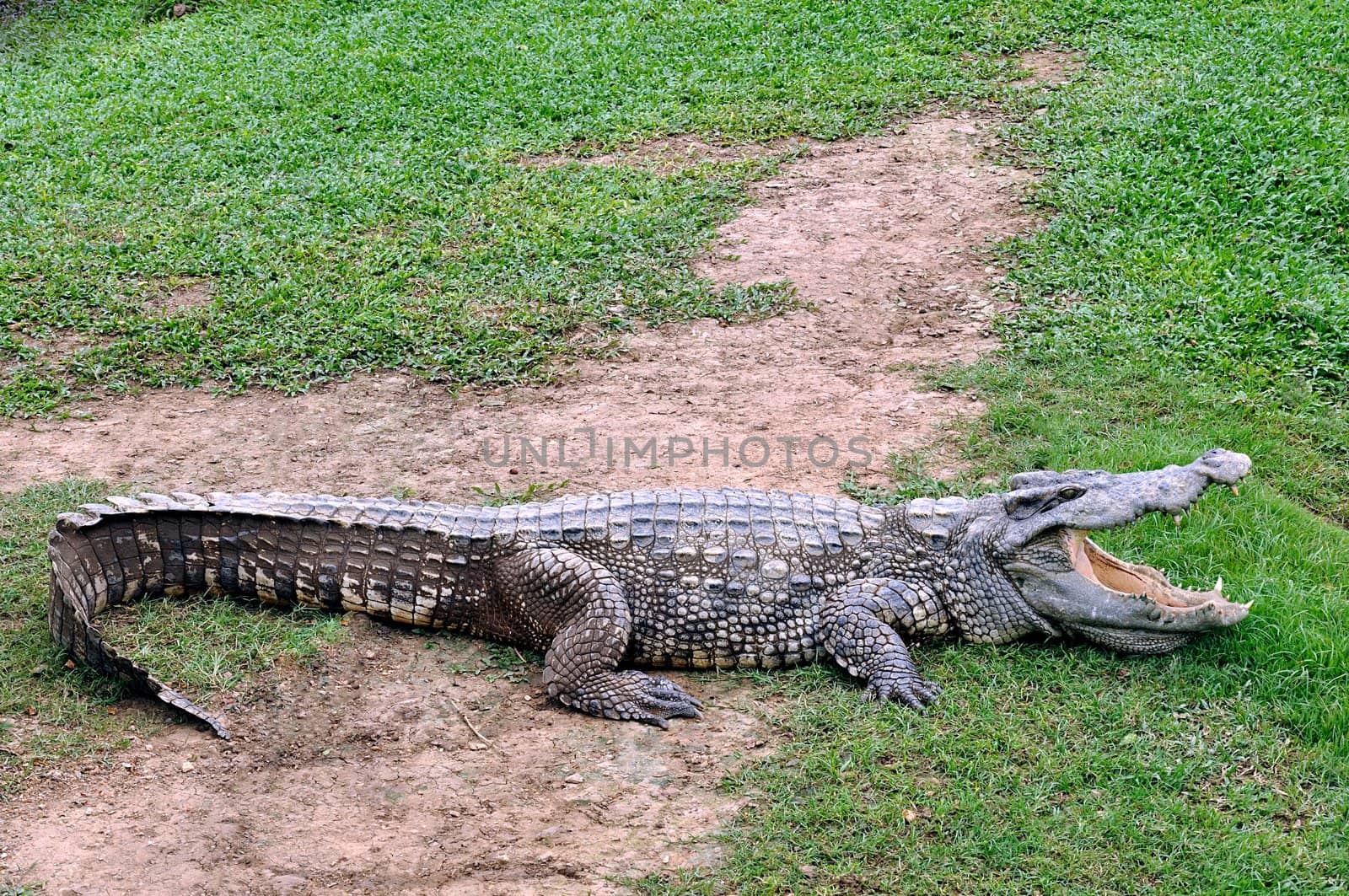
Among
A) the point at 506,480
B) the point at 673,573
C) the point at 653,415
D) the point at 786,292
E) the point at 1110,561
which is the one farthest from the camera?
the point at 786,292

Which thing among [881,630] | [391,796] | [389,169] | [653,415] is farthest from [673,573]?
[389,169]

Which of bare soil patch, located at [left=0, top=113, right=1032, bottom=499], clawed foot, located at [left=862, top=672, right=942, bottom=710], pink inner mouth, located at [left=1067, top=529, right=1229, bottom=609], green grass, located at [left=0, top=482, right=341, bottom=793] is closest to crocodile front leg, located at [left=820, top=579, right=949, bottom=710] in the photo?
clawed foot, located at [left=862, top=672, right=942, bottom=710]

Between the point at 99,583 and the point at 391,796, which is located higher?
the point at 99,583

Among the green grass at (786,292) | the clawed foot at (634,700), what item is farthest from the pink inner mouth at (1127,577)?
the clawed foot at (634,700)

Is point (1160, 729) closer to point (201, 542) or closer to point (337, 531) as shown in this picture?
point (337, 531)

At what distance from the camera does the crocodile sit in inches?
180

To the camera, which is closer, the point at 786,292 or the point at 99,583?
the point at 99,583

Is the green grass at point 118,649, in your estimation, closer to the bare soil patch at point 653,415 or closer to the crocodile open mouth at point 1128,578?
the bare soil patch at point 653,415

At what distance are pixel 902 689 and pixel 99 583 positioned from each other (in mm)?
3208

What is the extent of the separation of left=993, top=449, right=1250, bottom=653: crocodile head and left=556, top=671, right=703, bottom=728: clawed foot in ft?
4.52

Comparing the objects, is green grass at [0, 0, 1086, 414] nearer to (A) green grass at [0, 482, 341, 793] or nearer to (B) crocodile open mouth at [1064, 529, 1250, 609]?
(A) green grass at [0, 482, 341, 793]

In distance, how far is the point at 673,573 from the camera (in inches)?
187

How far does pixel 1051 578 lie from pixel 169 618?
140 inches

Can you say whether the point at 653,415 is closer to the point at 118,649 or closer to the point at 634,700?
A: the point at 634,700
